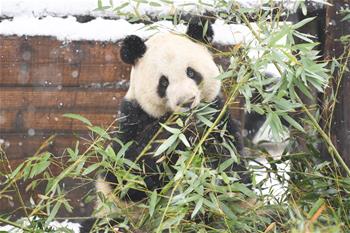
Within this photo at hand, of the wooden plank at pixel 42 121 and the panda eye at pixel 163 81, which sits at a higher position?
the panda eye at pixel 163 81

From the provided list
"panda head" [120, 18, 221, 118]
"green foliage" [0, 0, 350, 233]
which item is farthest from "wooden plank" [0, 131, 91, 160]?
"green foliage" [0, 0, 350, 233]

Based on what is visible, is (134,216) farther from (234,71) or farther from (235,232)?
(234,71)

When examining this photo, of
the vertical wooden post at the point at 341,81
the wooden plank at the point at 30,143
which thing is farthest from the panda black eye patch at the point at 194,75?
the wooden plank at the point at 30,143

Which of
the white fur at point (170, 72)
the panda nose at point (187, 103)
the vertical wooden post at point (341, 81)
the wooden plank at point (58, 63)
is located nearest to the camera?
the panda nose at point (187, 103)

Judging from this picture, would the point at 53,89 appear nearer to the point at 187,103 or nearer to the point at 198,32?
the point at 198,32

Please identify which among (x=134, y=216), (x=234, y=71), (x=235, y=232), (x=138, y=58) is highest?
(x=234, y=71)

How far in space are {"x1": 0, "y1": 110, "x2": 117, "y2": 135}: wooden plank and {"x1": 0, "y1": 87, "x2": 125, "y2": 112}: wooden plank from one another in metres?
0.03

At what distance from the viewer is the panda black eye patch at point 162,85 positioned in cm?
302

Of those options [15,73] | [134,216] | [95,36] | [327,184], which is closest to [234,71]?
[327,184]

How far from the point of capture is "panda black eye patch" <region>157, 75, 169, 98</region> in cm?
302

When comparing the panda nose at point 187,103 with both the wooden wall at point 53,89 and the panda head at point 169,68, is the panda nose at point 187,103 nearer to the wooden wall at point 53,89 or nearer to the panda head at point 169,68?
the panda head at point 169,68

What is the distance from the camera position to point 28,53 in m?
3.70

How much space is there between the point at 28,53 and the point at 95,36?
365 millimetres

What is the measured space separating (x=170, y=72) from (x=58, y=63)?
95 cm
